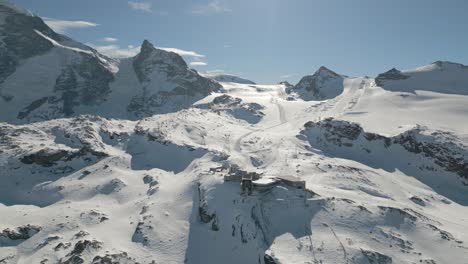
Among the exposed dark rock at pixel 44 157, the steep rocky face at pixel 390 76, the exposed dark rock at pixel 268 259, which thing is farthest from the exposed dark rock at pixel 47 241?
the steep rocky face at pixel 390 76

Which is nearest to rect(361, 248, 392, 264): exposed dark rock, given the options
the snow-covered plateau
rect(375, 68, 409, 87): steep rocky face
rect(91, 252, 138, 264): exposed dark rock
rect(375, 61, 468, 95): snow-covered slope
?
the snow-covered plateau

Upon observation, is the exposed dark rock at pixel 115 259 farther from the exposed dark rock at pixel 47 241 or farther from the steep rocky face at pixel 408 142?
the steep rocky face at pixel 408 142

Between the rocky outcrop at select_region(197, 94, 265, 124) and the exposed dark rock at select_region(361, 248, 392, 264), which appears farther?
the rocky outcrop at select_region(197, 94, 265, 124)

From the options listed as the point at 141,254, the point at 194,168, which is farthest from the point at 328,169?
the point at 141,254

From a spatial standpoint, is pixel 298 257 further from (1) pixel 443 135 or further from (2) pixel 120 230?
(1) pixel 443 135

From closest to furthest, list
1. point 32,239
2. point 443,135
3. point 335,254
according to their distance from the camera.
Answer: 1. point 335,254
2. point 32,239
3. point 443,135

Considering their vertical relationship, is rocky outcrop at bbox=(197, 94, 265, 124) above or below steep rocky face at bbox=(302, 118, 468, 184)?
above

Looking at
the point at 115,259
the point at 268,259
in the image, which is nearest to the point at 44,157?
the point at 115,259

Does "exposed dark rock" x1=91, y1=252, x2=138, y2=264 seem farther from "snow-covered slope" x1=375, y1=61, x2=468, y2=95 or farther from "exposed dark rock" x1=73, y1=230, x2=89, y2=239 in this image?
"snow-covered slope" x1=375, y1=61, x2=468, y2=95
